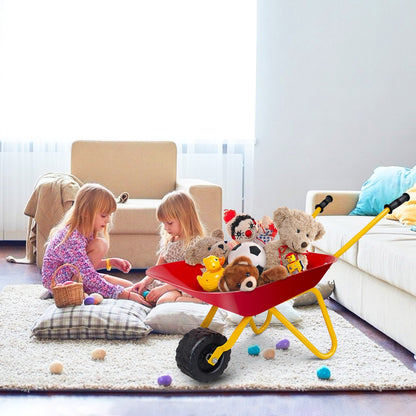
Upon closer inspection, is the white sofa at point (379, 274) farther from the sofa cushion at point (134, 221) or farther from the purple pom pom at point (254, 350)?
the sofa cushion at point (134, 221)

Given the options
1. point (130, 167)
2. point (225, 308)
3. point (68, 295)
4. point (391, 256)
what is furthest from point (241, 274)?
point (130, 167)

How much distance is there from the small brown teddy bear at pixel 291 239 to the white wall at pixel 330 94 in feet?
10.2

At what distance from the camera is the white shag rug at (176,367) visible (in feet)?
6.53

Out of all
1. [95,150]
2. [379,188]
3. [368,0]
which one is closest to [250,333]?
[379,188]

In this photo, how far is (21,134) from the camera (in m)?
5.14

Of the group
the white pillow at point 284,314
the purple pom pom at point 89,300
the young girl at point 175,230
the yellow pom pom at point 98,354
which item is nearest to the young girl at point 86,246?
the young girl at point 175,230

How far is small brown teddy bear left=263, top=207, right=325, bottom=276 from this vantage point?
7.20 ft

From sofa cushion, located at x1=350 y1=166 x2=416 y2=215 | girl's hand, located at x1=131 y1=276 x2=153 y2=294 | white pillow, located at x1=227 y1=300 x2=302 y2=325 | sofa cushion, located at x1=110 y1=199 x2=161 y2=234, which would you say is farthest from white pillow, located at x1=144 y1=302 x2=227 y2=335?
sofa cushion, located at x1=350 y1=166 x2=416 y2=215

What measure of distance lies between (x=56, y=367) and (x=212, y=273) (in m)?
0.56

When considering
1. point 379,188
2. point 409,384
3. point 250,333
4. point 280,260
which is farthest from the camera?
point 379,188

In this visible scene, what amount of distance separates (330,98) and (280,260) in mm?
3401

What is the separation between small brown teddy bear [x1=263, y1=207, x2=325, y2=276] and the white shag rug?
33 cm

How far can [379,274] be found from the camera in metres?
2.56

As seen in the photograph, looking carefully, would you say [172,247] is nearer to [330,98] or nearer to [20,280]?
[20,280]
